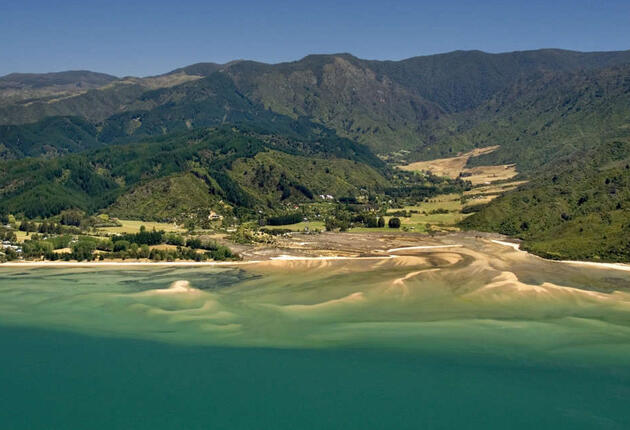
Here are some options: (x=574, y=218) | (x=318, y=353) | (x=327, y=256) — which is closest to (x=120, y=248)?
(x=327, y=256)

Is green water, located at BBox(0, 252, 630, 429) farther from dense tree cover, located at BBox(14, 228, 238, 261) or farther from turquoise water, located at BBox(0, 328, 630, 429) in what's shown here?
dense tree cover, located at BBox(14, 228, 238, 261)

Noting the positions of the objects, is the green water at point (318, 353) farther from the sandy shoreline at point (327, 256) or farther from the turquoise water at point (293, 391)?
the sandy shoreline at point (327, 256)

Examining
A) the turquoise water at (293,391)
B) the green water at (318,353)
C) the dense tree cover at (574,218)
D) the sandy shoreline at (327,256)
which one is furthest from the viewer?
the sandy shoreline at (327,256)

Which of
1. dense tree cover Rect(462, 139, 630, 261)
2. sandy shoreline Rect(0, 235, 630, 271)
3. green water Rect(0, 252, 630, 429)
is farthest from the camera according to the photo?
sandy shoreline Rect(0, 235, 630, 271)

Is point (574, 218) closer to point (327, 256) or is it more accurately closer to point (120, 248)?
point (327, 256)

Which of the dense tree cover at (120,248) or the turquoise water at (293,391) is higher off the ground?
the dense tree cover at (120,248)

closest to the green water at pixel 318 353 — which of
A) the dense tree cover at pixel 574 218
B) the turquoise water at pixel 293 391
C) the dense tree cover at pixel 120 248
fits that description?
the turquoise water at pixel 293 391

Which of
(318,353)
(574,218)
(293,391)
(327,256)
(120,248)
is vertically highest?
(574,218)

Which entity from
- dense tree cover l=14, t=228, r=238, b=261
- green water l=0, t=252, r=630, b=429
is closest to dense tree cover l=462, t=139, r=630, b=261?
green water l=0, t=252, r=630, b=429

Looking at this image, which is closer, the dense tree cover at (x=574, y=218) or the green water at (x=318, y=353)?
the green water at (x=318, y=353)
